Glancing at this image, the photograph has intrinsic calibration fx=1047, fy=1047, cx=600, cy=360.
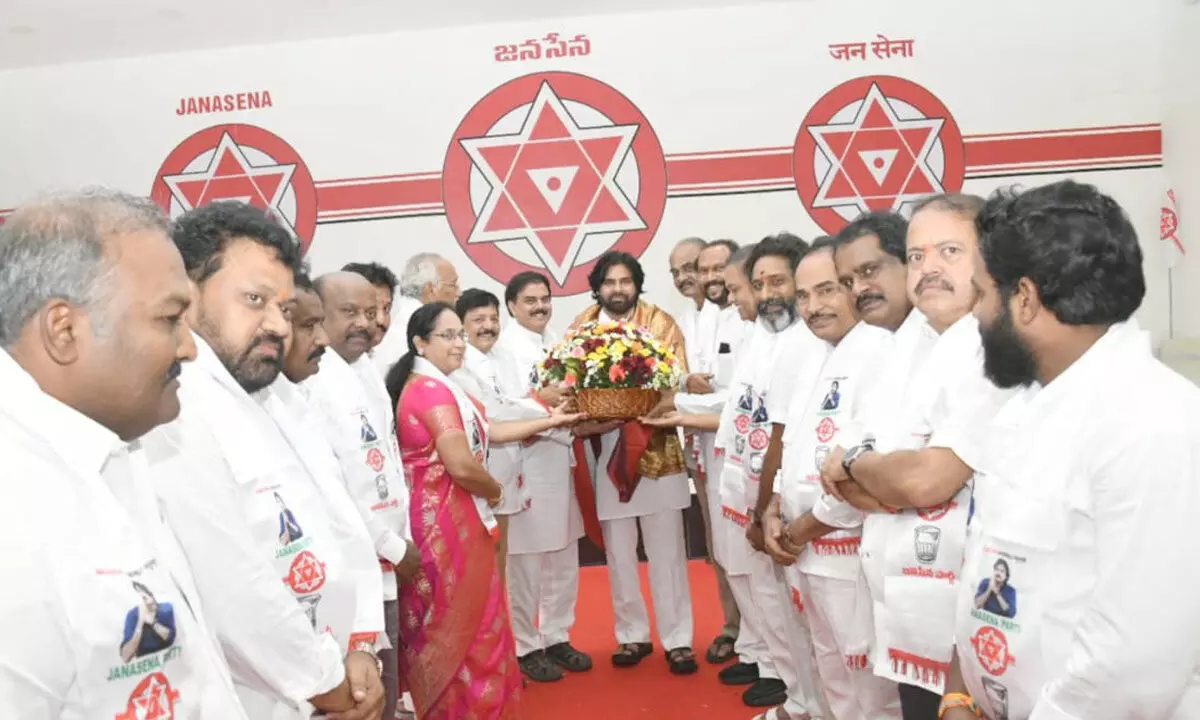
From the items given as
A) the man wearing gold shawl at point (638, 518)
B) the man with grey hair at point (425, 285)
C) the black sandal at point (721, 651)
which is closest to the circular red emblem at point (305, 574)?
the man wearing gold shawl at point (638, 518)

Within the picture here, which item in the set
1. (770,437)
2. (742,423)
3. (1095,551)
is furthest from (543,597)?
(1095,551)

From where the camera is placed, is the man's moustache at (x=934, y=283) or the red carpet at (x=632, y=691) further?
the red carpet at (x=632, y=691)

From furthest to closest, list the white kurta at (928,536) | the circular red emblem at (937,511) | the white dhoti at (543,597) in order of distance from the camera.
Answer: the white dhoti at (543,597)
the circular red emblem at (937,511)
the white kurta at (928,536)

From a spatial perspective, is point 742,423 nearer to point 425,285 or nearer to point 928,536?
point 928,536

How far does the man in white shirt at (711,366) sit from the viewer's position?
17.9 ft

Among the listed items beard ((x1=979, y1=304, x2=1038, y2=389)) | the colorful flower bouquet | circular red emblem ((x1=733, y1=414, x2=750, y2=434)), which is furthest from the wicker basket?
beard ((x1=979, y1=304, x2=1038, y2=389))

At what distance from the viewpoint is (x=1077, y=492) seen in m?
1.69

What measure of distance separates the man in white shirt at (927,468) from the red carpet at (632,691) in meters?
2.18

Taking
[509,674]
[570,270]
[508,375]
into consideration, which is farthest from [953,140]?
[509,674]

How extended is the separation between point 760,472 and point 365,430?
162cm

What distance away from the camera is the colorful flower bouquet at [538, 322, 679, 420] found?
196 inches

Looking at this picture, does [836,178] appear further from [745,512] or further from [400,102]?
[745,512]

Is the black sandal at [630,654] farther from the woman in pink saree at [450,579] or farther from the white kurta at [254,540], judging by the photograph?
the white kurta at [254,540]

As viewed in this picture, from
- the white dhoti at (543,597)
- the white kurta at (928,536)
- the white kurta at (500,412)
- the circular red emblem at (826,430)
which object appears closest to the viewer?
the white kurta at (928,536)
